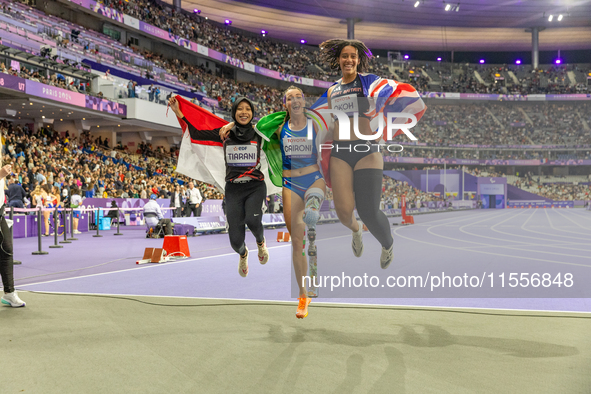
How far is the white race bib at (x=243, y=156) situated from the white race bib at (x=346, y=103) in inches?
38.5

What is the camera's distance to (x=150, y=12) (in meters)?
38.5

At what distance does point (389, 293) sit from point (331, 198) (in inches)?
43.7

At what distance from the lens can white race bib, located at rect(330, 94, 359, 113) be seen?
462 cm

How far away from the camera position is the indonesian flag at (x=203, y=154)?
5637mm

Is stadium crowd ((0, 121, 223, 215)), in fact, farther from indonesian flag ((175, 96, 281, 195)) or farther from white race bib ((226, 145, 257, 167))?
white race bib ((226, 145, 257, 167))

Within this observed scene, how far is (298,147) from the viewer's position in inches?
189

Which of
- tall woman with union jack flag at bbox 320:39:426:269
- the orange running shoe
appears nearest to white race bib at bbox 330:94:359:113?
tall woman with union jack flag at bbox 320:39:426:269

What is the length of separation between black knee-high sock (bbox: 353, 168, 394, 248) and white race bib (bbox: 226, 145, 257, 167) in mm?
1118

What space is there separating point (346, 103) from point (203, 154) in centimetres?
194

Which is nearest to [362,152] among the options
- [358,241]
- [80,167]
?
[358,241]

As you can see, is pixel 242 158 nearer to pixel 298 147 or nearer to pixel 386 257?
pixel 298 147

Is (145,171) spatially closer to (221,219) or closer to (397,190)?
(221,219)

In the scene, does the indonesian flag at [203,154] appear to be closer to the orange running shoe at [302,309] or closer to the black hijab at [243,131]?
the black hijab at [243,131]

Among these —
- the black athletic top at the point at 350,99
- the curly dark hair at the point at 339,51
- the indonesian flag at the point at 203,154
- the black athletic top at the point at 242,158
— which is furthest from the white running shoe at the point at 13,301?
the curly dark hair at the point at 339,51
